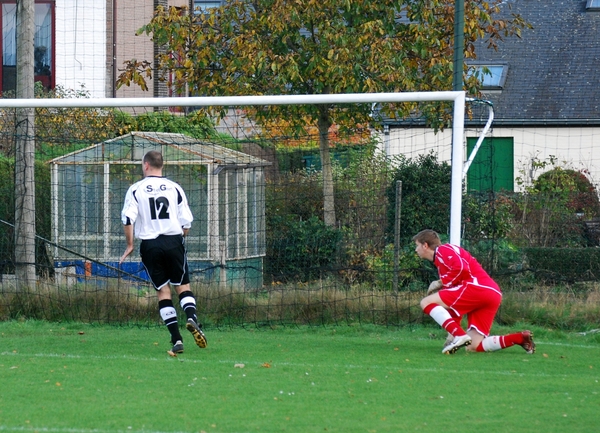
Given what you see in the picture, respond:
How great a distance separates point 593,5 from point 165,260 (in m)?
23.8

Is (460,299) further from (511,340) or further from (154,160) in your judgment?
(154,160)

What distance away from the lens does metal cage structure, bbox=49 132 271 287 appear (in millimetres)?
11539

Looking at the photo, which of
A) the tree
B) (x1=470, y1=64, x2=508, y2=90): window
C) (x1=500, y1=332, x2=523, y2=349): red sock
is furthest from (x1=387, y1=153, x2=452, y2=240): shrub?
(x1=470, y1=64, x2=508, y2=90): window

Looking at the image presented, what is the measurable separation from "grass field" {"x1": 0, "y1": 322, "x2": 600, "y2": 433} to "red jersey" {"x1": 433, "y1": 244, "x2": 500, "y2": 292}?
1.95 feet

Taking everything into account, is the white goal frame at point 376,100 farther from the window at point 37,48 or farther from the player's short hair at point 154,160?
the window at point 37,48

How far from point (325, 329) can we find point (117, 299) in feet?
Answer: 7.45

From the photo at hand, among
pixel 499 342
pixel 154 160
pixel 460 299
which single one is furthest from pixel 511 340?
pixel 154 160

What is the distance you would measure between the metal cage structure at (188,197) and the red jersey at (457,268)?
3.60 metres

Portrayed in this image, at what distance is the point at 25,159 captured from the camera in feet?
34.0

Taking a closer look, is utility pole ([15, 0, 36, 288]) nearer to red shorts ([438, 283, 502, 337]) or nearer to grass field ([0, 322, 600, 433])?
grass field ([0, 322, 600, 433])

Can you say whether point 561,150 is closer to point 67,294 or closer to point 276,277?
point 276,277

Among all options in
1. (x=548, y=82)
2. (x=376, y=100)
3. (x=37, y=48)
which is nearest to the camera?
(x=376, y=100)

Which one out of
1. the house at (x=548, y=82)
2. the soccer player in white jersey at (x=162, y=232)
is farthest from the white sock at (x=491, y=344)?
the house at (x=548, y=82)

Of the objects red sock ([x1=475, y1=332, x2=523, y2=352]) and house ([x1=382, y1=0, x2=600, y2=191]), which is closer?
red sock ([x1=475, y1=332, x2=523, y2=352])
